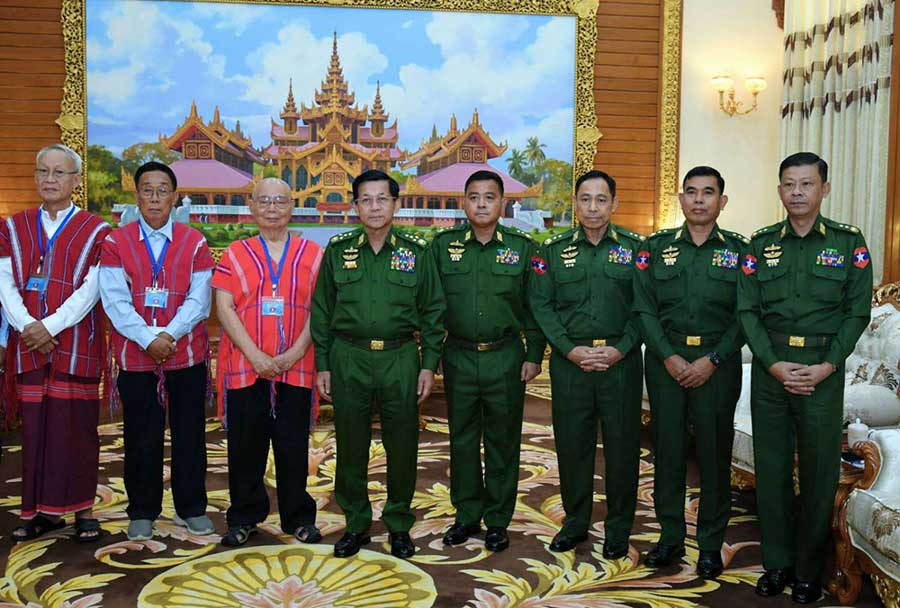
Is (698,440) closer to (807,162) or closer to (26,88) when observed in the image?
(807,162)

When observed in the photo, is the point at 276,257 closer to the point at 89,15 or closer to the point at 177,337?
the point at 177,337

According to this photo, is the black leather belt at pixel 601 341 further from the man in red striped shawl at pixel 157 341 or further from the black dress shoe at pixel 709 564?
the man in red striped shawl at pixel 157 341

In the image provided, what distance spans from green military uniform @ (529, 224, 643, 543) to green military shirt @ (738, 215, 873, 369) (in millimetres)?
493

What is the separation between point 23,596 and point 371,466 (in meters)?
2.06

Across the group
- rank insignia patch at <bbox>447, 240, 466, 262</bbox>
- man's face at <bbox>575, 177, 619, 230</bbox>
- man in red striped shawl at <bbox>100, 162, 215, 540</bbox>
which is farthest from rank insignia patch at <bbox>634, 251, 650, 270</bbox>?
man in red striped shawl at <bbox>100, 162, 215, 540</bbox>

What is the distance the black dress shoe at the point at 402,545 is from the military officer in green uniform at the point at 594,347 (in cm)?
60

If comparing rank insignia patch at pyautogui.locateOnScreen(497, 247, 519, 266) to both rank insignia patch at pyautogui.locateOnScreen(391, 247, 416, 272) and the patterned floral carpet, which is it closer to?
rank insignia patch at pyautogui.locateOnScreen(391, 247, 416, 272)

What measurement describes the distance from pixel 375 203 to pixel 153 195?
3.23ft

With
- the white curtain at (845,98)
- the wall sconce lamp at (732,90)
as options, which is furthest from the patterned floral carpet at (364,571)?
the wall sconce lamp at (732,90)

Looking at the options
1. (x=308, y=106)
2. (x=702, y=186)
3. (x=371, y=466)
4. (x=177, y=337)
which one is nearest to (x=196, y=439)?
(x=177, y=337)

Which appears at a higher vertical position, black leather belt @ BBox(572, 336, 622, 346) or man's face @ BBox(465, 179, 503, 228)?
man's face @ BBox(465, 179, 503, 228)

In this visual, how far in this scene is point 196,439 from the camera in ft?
11.4

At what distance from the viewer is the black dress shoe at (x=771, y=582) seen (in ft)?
9.53

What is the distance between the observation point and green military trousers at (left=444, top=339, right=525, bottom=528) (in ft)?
10.7
